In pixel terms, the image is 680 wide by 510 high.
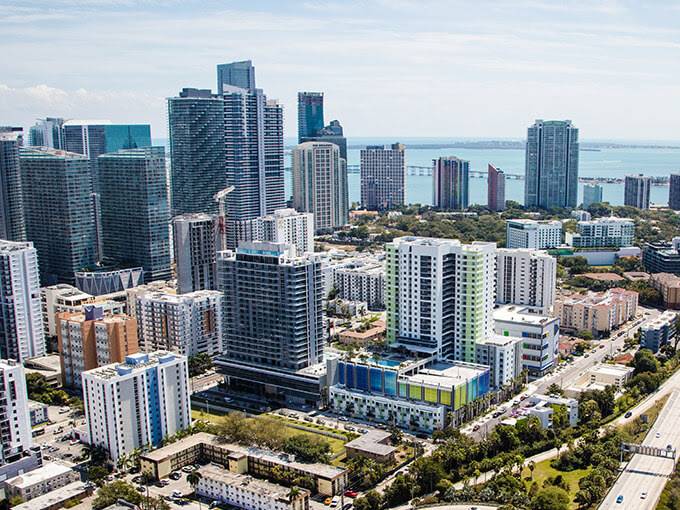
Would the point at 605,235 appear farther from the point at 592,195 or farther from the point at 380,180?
the point at 380,180

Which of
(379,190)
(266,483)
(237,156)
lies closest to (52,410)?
(266,483)

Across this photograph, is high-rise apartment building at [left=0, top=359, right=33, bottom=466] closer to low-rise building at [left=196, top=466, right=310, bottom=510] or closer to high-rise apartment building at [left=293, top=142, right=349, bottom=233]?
low-rise building at [left=196, top=466, right=310, bottom=510]

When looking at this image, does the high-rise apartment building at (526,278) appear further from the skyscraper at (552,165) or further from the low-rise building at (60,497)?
the skyscraper at (552,165)

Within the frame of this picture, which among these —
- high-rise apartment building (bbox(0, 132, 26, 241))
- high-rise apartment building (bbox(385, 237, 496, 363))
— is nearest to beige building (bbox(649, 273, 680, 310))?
high-rise apartment building (bbox(385, 237, 496, 363))

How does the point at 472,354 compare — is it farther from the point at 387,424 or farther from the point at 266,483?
the point at 266,483

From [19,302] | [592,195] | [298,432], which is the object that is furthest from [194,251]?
[592,195]
